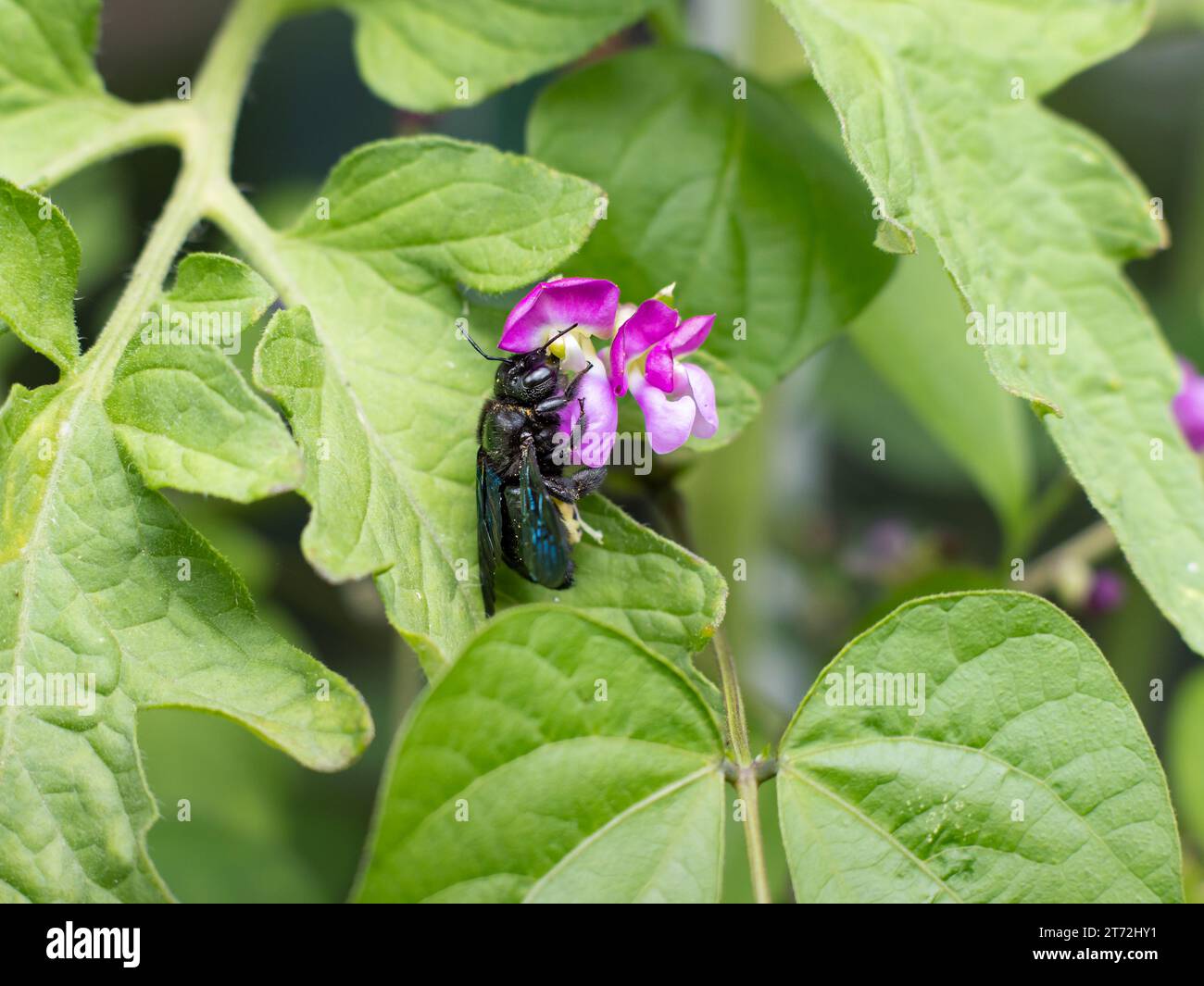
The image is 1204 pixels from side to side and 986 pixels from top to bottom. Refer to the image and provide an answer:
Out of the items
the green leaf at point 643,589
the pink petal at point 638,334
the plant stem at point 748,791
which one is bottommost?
the plant stem at point 748,791

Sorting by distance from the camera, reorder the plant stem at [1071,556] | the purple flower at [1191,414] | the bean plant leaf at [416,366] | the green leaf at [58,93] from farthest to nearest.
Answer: the plant stem at [1071,556]
the purple flower at [1191,414]
the green leaf at [58,93]
the bean plant leaf at [416,366]
